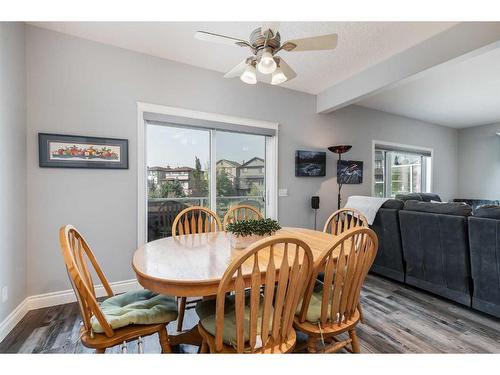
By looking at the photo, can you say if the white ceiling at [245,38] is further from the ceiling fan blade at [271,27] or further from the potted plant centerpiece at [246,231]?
the potted plant centerpiece at [246,231]

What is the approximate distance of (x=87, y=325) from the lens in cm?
112

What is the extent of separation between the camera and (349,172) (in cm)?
419

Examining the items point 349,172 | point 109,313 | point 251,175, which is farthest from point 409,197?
point 109,313

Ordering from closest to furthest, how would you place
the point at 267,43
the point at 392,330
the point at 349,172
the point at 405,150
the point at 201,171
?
the point at 267,43 → the point at 392,330 → the point at 201,171 → the point at 349,172 → the point at 405,150

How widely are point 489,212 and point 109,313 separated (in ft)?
9.36

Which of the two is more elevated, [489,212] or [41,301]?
[489,212]

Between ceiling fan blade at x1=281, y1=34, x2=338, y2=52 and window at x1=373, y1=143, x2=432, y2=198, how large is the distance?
351 cm

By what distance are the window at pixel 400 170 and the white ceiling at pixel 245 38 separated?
237 cm

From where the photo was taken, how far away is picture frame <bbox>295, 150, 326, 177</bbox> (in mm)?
3684

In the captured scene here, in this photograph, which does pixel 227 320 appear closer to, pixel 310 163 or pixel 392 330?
pixel 392 330

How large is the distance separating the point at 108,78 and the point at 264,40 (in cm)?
179

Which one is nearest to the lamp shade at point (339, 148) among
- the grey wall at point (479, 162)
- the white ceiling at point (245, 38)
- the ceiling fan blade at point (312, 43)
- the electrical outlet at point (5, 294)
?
the white ceiling at point (245, 38)
